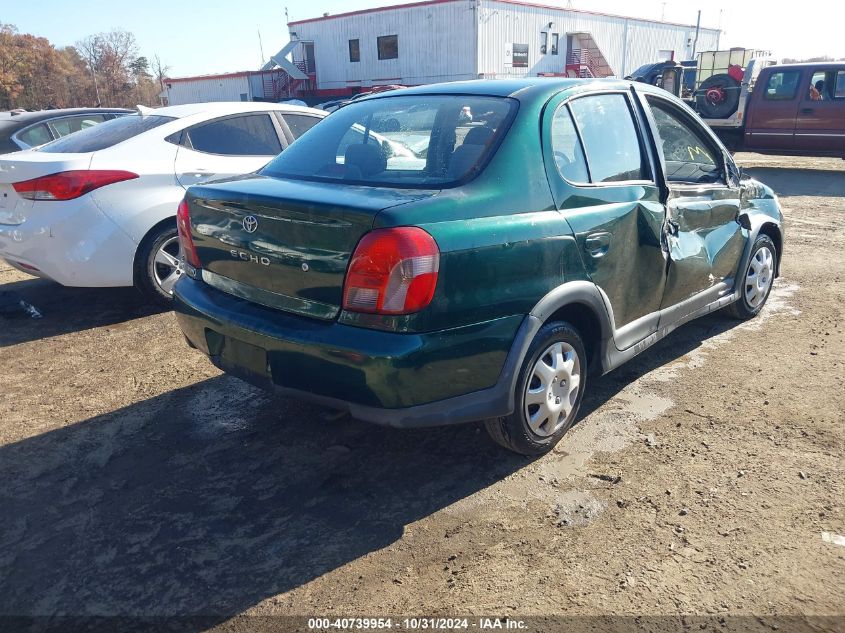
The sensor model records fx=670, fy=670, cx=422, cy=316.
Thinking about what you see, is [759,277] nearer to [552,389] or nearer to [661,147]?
[661,147]

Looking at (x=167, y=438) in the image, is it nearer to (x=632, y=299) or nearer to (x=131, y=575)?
(x=131, y=575)

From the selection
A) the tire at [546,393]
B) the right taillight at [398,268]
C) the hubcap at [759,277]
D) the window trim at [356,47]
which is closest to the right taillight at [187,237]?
the right taillight at [398,268]

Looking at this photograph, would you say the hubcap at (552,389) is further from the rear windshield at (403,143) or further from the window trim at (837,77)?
the window trim at (837,77)

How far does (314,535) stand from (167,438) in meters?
1.24

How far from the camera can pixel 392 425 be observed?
2654 mm

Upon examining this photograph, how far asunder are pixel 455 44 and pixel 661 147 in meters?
32.9

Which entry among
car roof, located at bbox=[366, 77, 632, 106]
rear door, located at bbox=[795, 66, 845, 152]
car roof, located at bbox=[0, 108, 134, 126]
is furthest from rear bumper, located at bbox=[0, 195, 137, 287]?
rear door, located at bbox=[795, 66, 845, 152]

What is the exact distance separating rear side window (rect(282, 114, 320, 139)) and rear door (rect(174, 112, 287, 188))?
0.51ft

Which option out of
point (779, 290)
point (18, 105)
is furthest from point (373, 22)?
point (779, 290)

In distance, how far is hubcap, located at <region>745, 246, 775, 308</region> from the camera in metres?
5.05

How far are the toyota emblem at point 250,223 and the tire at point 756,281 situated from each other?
360 centimetres

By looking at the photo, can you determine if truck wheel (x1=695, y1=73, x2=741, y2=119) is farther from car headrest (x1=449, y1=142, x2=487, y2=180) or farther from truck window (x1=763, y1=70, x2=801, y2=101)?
car headrest (x1=449, y1=142, x2=487, y2=180)

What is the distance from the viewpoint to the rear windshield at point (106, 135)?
5227mm

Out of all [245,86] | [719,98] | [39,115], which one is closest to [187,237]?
[39,115]
